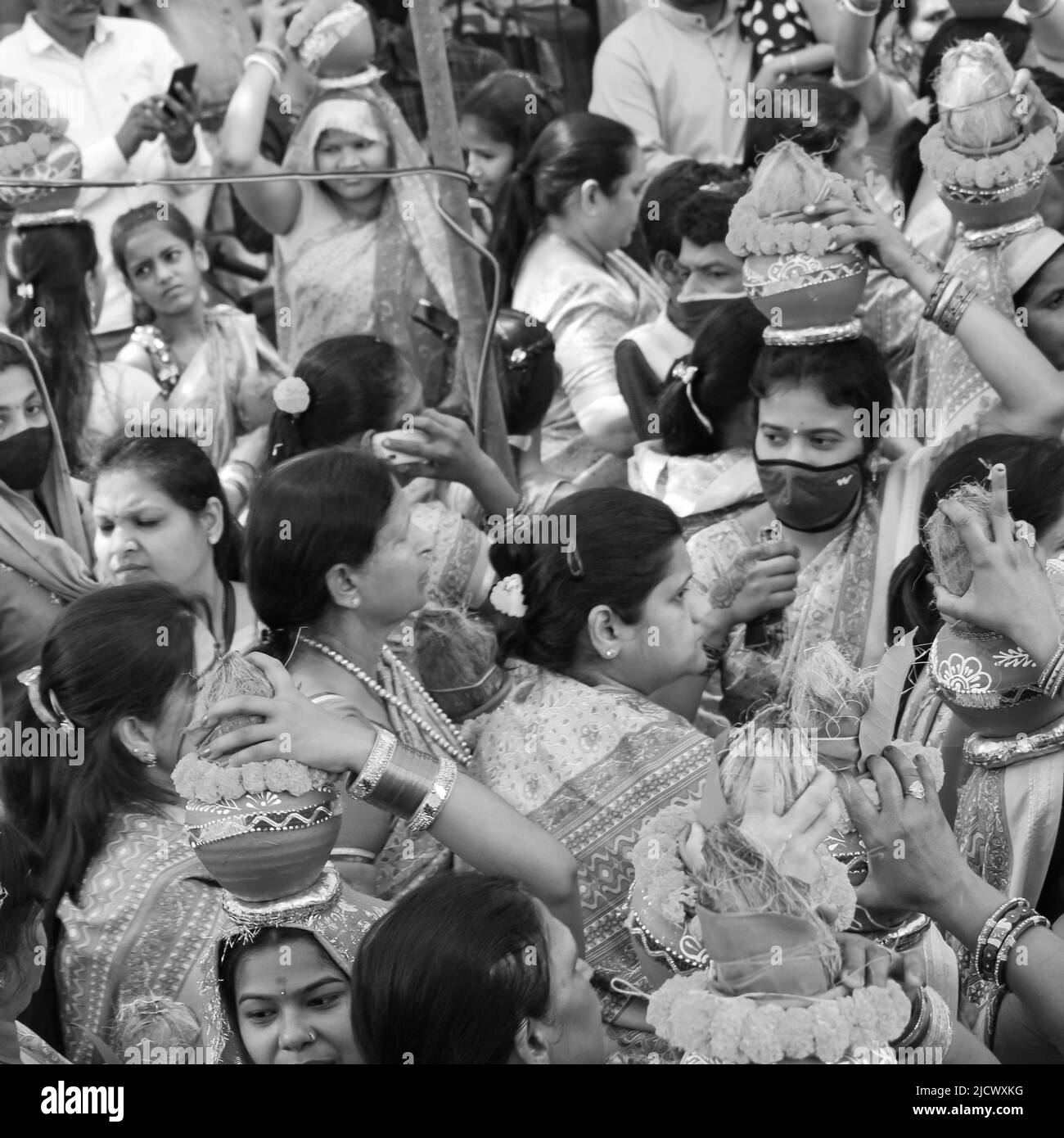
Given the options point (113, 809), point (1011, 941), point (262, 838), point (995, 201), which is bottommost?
point (113, 809)

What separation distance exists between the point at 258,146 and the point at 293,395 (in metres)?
2.09

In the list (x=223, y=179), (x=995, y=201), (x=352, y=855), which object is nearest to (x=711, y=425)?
(x=995, y=201)

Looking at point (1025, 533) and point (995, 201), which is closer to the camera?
point (1025, 533)

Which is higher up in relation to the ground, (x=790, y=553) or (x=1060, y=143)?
(x=1060, y=143)

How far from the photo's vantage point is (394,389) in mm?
3973

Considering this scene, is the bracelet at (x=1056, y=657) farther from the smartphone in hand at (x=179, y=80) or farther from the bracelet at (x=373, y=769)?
the smartphone in hand at (x=179, y=80)

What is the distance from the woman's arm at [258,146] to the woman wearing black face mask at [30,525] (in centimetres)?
159

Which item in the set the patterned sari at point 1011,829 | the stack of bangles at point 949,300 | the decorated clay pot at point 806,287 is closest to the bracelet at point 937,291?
the stack of bangles at point 949,300

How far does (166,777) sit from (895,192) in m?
3.15

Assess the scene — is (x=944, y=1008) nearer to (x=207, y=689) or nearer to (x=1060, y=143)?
(x=207, y=689)

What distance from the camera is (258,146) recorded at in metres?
5.70

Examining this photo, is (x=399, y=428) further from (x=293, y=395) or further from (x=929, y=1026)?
(x=929, y=1026)

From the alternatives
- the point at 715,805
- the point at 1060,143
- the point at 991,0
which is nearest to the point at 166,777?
the point at 715,805

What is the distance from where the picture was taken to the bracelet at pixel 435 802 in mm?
2619
